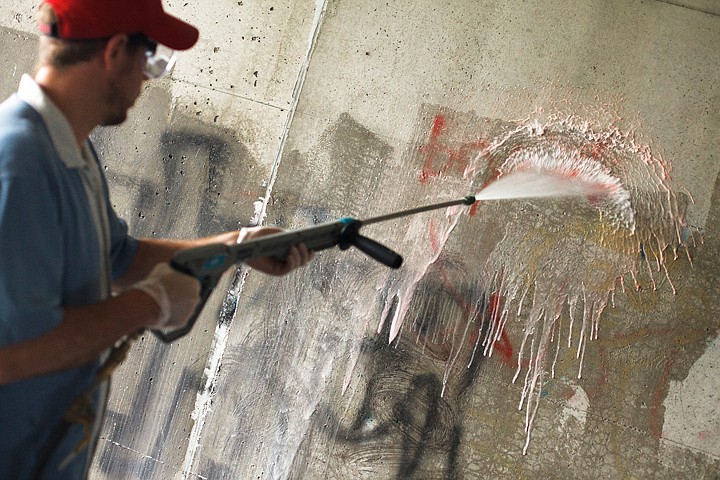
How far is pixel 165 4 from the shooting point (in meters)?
2.95

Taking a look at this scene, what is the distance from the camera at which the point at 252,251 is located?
1682mm

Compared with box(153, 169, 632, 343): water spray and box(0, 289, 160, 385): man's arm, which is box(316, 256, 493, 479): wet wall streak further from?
box(0, 289, 160, 385): man's arm

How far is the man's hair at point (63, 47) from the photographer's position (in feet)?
4.74

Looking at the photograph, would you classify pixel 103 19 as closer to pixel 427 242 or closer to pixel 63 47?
pixel 63 47

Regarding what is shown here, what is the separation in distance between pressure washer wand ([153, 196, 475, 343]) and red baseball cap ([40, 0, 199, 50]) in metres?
0.51

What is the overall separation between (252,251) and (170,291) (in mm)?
242

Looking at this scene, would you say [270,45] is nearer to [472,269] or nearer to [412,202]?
[412,202]

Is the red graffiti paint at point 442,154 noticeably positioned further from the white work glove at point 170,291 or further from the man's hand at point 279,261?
the white work glove at point 170,291

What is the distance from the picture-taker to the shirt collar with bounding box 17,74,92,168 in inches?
57.0

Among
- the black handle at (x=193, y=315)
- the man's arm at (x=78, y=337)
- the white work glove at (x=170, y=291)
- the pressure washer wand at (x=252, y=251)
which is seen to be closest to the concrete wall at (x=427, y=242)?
the pressure washer wand at (x=252, y=251)

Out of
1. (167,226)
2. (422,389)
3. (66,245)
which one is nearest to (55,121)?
(66,245)

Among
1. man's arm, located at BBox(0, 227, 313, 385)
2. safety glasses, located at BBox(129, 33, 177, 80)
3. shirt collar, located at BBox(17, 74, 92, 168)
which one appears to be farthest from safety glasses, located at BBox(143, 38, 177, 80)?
man's arm, located at BBox(0, 227, 313, 385)

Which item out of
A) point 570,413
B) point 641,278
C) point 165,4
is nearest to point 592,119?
point 641,278

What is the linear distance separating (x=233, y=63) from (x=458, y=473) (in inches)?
76.9
